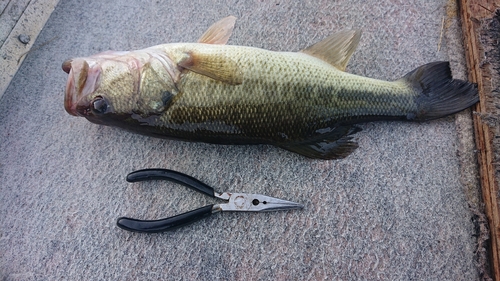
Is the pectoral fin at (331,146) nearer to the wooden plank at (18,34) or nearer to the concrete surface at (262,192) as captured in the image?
the concrete surface at (262,192)

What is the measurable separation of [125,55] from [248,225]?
88cm

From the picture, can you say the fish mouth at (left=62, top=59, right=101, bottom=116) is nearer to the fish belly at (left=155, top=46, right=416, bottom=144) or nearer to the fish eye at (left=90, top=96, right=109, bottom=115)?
the fish eye at (left=90, top=96, right=109, bottom=115)

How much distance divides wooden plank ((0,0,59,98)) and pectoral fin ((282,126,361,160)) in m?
1.41

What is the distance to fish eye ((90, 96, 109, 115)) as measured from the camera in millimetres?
1253

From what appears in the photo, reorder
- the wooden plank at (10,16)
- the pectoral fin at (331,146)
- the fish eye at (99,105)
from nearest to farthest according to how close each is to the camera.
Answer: the fish eye at (99,105), the pectoral fin at (331,146), the wooden plank at (10,16)

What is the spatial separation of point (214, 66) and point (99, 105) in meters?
0.47

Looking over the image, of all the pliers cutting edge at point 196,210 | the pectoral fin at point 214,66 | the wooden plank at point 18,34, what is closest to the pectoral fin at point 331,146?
the pliers cutting edge at point 196,210

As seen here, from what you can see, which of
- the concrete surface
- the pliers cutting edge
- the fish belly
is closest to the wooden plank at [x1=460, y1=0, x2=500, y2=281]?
the concrete surface

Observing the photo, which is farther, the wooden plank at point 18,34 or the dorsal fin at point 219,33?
the wooden plank at point 18,34

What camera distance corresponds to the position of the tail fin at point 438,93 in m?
1.41

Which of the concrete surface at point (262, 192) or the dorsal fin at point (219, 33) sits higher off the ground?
the dorsal fin at point (219, 33)

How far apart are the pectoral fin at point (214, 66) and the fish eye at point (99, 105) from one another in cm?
32

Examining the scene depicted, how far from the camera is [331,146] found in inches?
55.2

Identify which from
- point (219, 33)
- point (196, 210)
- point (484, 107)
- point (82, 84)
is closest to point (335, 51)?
point (219, 33)
